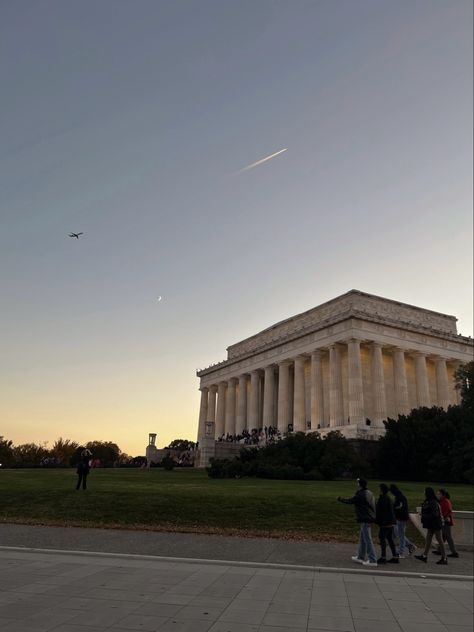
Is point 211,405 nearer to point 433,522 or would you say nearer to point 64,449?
point 64,449

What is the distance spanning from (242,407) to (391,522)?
68.1m

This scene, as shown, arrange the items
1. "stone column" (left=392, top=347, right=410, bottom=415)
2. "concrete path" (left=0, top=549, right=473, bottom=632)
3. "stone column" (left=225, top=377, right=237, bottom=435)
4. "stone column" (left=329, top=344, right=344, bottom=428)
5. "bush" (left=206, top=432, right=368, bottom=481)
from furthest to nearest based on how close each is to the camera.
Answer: "stone column" (left=225, top=377, right=237, bottom=435), "stone column" (left=392, top=347, right=410, bottom=415), "stone column" (left=329, top=344, right=344, bottom=428), "bush" (left=206, top=432, right=368, bottom=481), "concrete path" (left=0, top=549, right=473, bottom=632)

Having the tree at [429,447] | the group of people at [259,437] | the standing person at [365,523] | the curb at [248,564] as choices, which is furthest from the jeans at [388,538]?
the group of people at [259,437]

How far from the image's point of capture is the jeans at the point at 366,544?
12.9m

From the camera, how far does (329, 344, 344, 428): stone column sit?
199ft

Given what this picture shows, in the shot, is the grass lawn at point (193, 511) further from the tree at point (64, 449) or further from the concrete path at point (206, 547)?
the tree at point (64, 449)

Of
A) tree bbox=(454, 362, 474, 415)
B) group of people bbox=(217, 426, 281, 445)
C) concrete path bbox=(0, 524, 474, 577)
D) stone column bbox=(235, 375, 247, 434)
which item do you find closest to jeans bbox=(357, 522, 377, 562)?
concrete path bbox=(0, 524, 474, 577)

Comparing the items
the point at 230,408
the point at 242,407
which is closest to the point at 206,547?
the point at 242,407

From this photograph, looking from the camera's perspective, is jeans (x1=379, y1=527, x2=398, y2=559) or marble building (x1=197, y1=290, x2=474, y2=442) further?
marble building (x1=197, y1=290, x2=474, y2=442)

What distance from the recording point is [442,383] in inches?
2608

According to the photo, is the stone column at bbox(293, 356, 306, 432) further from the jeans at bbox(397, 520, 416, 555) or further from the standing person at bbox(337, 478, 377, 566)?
the standing person at bbox(337, 478, 377, 566)

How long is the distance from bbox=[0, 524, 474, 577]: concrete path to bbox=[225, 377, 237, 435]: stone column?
67704 mm

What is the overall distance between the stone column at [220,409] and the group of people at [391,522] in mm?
73466

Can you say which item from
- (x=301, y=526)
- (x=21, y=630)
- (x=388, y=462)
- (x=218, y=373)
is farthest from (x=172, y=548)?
(x=218, y=373)
